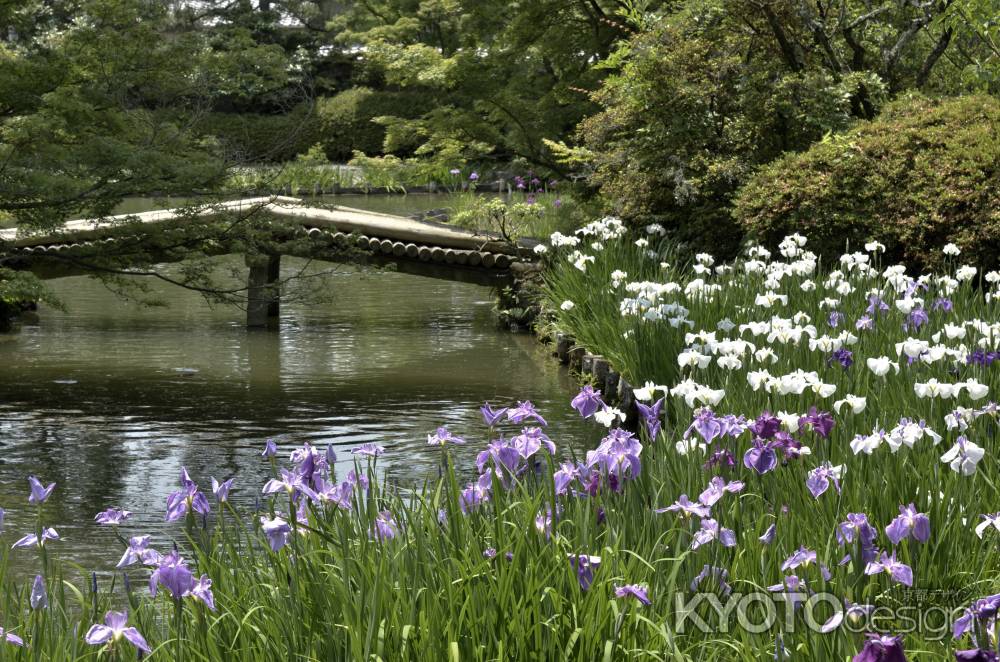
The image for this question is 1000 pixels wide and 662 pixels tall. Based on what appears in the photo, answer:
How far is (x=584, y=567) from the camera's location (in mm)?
2830

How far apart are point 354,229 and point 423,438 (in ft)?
18.4

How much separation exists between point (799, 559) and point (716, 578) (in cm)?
26

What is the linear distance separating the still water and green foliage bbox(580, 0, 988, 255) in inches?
77.1

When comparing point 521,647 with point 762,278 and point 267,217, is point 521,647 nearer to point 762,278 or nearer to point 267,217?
point 762,278

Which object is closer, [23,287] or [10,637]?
[10,637]

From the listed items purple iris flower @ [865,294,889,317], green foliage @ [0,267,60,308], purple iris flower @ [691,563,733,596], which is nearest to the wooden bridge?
green foliage @ [0,267,60,308]

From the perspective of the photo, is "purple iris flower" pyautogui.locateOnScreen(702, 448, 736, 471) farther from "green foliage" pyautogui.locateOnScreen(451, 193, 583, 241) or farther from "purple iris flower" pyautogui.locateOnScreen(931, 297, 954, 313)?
"green foliage" pyautogui.locateOnScreen(451, 193, 583, 241)

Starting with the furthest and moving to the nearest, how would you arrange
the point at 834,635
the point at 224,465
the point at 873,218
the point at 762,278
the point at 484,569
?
the point at 873,218, the point at 762,278, the point at 224,465, the point at 484,569, the point at 834,635

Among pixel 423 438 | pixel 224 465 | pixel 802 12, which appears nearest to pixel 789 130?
pixel 802 12

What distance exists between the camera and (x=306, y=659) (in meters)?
2.68

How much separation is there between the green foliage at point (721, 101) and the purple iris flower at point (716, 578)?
8.57m

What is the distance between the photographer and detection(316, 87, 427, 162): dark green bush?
36.1 metres

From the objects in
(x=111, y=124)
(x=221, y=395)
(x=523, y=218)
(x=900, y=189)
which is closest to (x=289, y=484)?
(x=221, y=395)

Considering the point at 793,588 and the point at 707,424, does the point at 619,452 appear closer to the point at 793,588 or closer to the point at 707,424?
the point at 707,424
